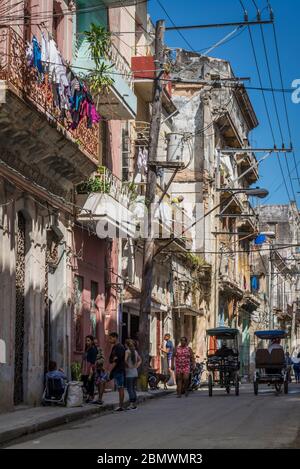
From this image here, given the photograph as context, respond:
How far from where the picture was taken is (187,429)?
57.6 ft

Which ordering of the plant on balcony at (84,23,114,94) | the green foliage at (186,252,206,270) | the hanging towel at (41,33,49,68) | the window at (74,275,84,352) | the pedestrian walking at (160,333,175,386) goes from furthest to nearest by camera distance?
the green foliage at (186,252,206,270)
the pedestrian walking at (160,333,175,386)
the window at (74,275,84,352)
the plant on balcony at (84,23,114,94)
the hanging towel at (41,33,49,68)

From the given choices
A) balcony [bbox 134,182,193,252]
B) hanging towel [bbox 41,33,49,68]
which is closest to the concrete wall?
hanging towel [bbox 41,33,49,68]

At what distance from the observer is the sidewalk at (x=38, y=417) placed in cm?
1733

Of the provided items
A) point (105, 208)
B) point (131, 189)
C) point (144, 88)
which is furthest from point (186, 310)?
point (105, 208)

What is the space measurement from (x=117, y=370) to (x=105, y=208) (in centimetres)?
548

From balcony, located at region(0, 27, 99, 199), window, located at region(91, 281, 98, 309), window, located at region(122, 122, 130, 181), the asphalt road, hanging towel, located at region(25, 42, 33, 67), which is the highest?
window, located at region(122, 122, 130, 181)

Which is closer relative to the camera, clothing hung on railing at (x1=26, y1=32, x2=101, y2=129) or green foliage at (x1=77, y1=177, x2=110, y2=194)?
clothing hung on railing at (x1=26, y1=32, x2=101, y2=129)

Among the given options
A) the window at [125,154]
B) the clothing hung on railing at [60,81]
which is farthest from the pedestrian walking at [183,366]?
the clothing hung on railing at [60,81]

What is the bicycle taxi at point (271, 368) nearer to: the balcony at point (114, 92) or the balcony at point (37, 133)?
the balcony at point (114, 92)

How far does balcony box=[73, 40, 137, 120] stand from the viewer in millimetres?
27844

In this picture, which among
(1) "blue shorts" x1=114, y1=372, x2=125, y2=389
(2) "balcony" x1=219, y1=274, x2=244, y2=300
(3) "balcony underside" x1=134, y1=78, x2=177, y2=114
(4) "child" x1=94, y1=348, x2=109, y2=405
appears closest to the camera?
(1) "blue shorts" x1=114, y1=372, x2=125, y2=389

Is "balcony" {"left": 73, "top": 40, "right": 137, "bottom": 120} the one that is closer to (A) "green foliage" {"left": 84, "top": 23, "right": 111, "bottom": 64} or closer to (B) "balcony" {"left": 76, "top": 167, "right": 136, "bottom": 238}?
(A) "green foliage" {"left": 84, "top": 23, "right": 111, "bottom": 64}

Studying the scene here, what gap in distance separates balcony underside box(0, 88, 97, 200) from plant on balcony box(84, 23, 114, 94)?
205 cm
